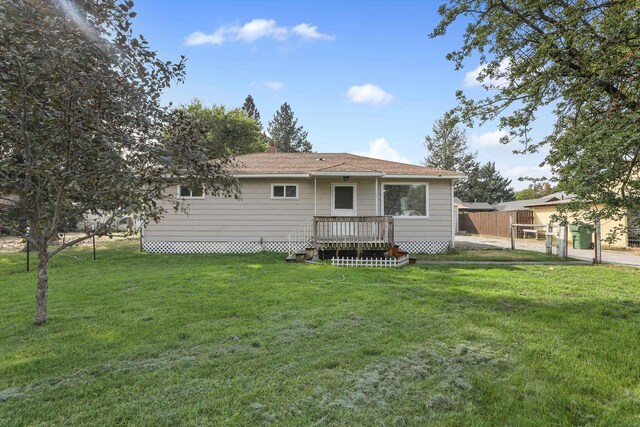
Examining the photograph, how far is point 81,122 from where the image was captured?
330 centimetres

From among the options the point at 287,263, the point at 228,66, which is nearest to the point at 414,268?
the point at 287,263

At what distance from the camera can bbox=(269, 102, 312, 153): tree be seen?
1809 inches

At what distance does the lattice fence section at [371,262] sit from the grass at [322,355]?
97.8 inches

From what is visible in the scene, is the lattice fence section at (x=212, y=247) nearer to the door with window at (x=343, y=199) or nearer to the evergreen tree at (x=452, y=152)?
the door with window at (x=343, y=199)

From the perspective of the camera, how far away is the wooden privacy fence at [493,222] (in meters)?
21.5

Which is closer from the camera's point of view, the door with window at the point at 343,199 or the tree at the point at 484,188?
the door with window at the point at 343,199

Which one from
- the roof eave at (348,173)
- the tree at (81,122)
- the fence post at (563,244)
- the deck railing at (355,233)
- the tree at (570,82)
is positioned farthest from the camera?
the roof eave at (348,173)

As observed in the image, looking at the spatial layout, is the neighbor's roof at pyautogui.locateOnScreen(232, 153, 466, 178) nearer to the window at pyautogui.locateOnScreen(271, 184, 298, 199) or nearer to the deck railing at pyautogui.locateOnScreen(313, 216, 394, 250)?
the window at pyautogui.locateOnScreen(271, 184, 298, 199)

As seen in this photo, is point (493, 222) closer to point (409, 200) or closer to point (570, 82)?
point (409, 200)

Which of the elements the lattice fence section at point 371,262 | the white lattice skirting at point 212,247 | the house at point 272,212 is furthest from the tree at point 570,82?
the white lattice skirting at point 212,247

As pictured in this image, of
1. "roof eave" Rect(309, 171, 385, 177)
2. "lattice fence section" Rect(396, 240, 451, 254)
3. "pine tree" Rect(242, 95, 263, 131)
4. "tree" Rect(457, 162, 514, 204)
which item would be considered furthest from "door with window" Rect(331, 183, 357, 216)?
"pine tree" Rect(242, 95, 263, 131)

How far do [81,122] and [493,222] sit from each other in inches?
977

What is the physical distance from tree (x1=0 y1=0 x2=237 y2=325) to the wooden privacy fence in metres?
20.0

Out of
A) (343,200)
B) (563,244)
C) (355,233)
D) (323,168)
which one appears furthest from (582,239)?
(323,168)
